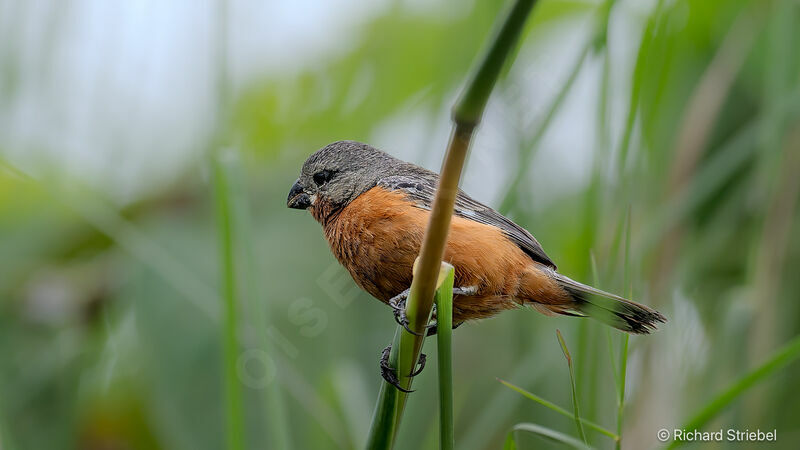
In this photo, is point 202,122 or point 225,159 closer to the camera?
point 225,159

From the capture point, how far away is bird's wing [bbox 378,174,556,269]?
2221mm

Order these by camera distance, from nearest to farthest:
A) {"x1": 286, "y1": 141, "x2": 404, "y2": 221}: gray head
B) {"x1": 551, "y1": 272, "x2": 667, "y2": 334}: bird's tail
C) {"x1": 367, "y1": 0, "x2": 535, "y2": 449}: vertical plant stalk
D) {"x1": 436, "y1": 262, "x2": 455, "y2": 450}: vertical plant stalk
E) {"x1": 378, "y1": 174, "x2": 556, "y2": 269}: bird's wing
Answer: {"x1": 367, "y1": 0, "x2": 535, "y2": 449}: vertical plant stalk, {"x1": 436, "y1": 262, "x2": 455, "y2": 450}: vertical plant stalk, {"x1": 551, "y1": 272, "x2": 667, "y2": 334}: bird's tail, {"x1": 378, "y1": 174, "x2": 556, "y2": 269}: bird's wing, {"x1": 286, "y1": 141, "x2": 404, "y2": 221}: gray head

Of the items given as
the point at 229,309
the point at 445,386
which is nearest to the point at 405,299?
the point at 229,309

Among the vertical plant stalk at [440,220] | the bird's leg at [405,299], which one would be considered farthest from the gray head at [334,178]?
the vertical plant stalk at [440,220]

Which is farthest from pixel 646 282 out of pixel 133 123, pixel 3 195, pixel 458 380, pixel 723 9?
pixel 3 195

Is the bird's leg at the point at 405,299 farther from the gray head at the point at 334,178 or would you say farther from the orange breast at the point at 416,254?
the gray head at the point at 334,178

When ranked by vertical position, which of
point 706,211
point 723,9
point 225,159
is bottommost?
point 225,159

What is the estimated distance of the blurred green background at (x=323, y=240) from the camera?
232 centimetres

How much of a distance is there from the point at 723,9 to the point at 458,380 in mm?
2039

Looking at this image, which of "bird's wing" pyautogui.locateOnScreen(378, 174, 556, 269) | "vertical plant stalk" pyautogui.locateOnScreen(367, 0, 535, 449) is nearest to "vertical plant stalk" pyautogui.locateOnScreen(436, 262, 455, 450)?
"vertical plant stalk" pyautogui.locateOnScreen(367, 0, 535, 449)

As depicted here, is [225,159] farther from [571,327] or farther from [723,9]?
[723,9]

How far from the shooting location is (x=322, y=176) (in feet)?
8.59

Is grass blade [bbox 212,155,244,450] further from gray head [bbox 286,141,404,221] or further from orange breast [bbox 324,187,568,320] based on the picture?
gray head [bbox 286,141,404,221]

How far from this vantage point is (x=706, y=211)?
3088mm
